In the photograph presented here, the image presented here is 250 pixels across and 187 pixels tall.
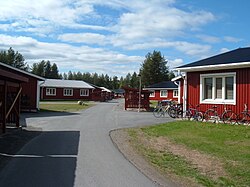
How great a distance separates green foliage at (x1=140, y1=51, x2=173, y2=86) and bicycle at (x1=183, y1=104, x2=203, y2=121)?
7736 centimetres

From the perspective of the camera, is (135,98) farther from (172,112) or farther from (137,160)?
(137,160)

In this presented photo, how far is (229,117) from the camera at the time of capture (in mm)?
17297

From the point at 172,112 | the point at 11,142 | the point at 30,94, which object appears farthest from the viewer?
the point at 30,94

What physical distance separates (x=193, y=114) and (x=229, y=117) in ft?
8.17

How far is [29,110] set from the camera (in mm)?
29078

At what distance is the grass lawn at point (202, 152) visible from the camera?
7230mm

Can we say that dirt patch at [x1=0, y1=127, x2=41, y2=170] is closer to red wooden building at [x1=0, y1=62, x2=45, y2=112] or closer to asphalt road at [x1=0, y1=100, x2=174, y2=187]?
asphalt road at [x1=0, y1=100, x2=174, y2=187]

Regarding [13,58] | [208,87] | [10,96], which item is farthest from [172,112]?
[13,58]

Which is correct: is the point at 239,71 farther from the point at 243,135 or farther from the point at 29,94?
the point at 29,94

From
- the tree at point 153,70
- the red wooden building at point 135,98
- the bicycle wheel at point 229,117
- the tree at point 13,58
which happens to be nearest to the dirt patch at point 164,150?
the bicycle wheel at point 229,117

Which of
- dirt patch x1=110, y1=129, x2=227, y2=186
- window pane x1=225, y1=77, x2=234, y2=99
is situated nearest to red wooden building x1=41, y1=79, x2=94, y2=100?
window pane x1=225, y1=77, x2=234, y2=99

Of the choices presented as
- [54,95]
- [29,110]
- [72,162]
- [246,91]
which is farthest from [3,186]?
[54,95]

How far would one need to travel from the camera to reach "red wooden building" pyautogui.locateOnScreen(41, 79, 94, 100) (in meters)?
64.2

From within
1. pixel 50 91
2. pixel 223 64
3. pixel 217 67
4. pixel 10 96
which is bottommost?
pixel 10 96
